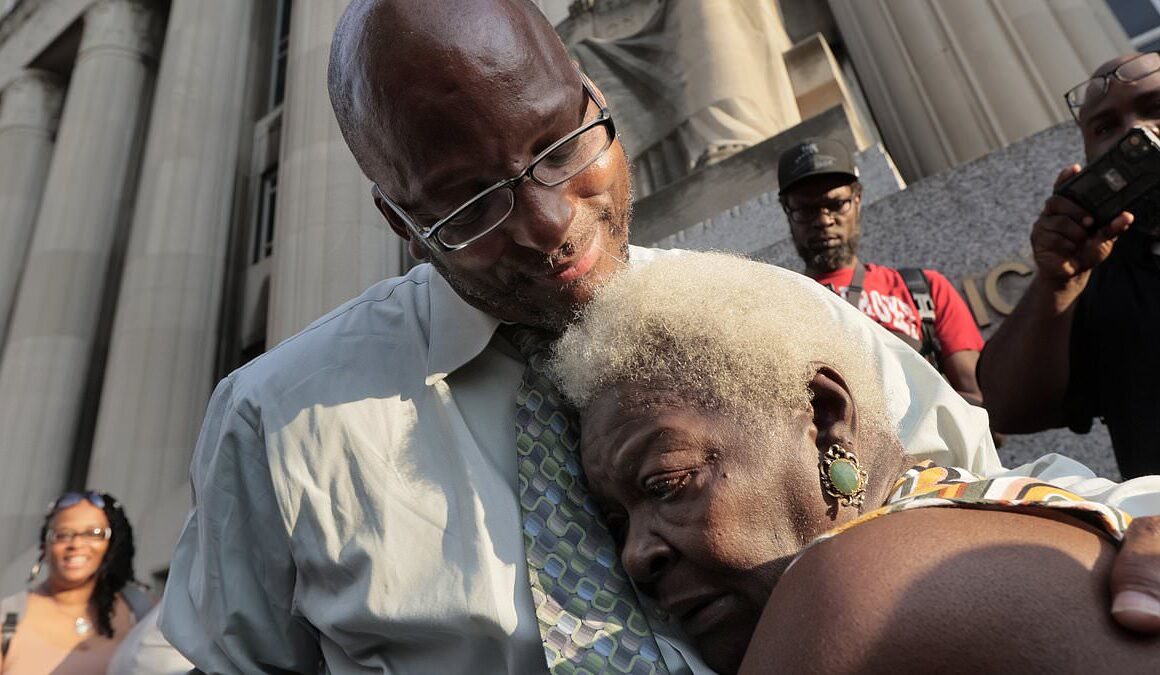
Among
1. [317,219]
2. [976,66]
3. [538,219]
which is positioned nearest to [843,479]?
[538,219]

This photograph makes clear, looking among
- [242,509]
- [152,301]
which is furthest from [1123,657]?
[152,301]

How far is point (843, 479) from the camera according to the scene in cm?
135

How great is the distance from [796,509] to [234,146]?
48.5 ft

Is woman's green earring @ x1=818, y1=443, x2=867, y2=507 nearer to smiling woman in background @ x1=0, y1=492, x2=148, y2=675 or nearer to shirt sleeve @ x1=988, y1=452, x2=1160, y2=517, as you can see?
shirt sleeve @ x1=988, y1=452, x2=1160, y2=517

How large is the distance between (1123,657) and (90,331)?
1548 centimetres

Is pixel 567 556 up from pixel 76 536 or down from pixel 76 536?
up

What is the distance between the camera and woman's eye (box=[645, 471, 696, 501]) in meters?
1.34

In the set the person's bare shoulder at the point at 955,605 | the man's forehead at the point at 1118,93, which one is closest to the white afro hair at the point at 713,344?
the person's bare shoulder at the point at 955,605

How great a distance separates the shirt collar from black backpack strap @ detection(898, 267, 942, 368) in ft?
7.30

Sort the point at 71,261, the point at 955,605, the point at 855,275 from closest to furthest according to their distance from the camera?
the point at 955,605
the point at 855,275
the point at 71,261

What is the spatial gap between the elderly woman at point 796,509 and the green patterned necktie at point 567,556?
0.05 m

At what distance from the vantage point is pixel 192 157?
13.8 m

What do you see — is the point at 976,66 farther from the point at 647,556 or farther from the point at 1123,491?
the point at 647,556

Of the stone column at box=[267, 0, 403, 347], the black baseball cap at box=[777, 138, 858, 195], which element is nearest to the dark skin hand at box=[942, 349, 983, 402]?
the black baseball cap at box=[777, 138, 858, 195]
